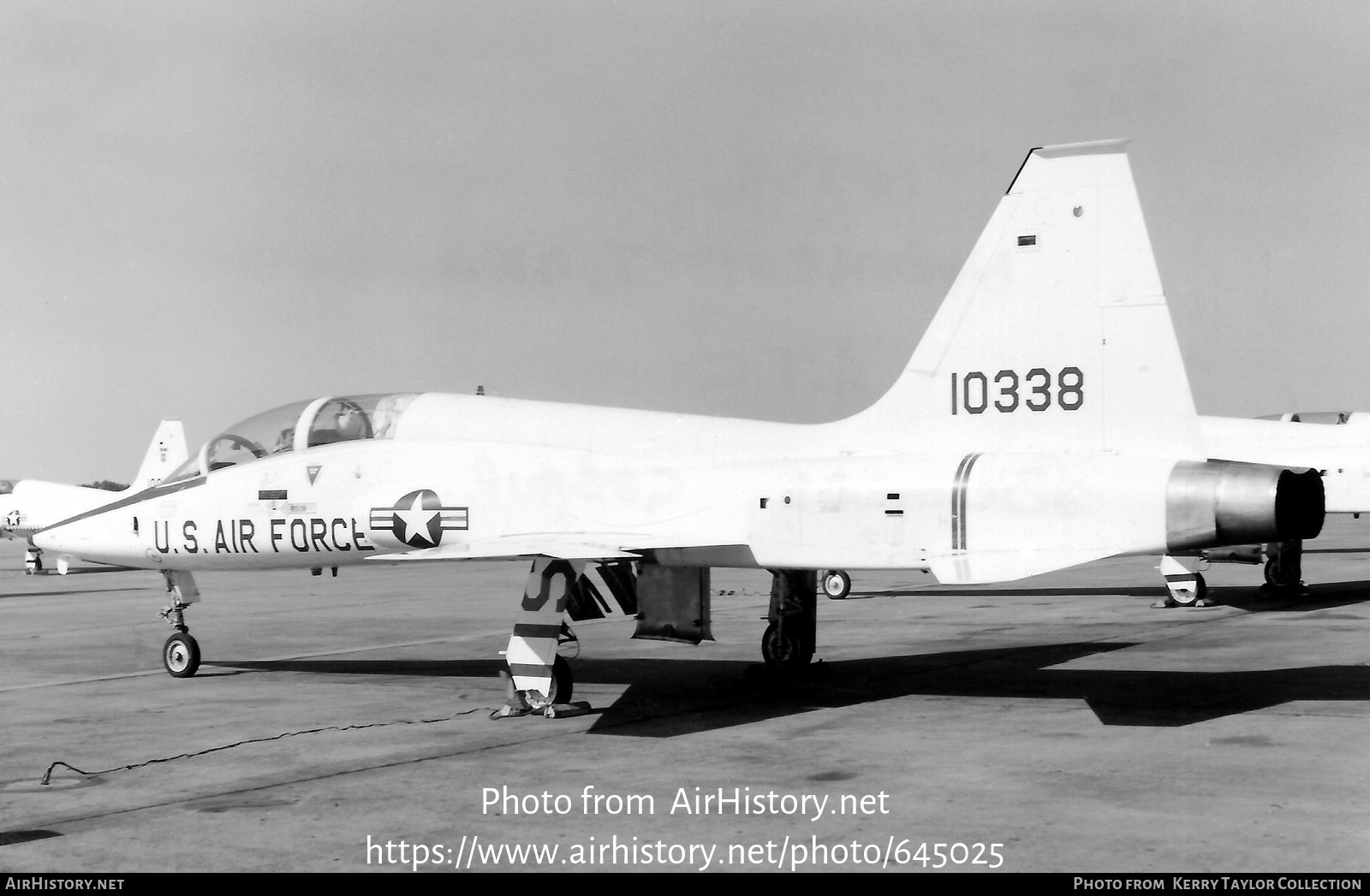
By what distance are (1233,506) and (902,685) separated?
4.63 metres

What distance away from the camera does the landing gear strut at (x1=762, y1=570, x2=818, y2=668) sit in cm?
1373

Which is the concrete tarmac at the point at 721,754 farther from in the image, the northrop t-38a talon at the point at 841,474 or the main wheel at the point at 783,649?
the northrop t-38a talon at the point at 841,474

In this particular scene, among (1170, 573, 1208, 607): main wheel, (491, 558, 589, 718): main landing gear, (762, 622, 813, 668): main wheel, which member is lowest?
(1170, 573, 1208, 607): main wheel

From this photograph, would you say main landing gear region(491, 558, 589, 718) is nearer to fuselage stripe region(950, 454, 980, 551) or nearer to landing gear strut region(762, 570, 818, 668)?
→ landing gear strut region(762, 570, 818, 668)

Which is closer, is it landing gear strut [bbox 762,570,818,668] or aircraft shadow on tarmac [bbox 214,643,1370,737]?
aircraft shadow on tarmac [bbox 214,643,1370,737]

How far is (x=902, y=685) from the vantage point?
1316 centimetres

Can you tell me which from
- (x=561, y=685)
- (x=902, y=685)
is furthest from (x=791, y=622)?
(x=561, y=685)

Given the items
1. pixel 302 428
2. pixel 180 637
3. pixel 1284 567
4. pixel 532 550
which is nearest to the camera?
pixel 532 550

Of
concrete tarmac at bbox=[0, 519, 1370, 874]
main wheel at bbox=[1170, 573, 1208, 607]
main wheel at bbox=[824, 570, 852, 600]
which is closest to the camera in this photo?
concrete tarmac at bbox=[0, 519, 1370, 874]

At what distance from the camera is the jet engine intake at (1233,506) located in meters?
9.33

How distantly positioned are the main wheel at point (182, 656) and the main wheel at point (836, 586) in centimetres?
1328

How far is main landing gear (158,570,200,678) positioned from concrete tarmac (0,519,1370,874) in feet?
0.92

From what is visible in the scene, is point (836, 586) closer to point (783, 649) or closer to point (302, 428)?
point (783, 649)

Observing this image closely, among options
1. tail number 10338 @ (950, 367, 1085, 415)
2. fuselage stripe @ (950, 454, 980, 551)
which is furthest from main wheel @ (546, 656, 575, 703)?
tail number 10338 @ (950, 367, 1085, 415)
